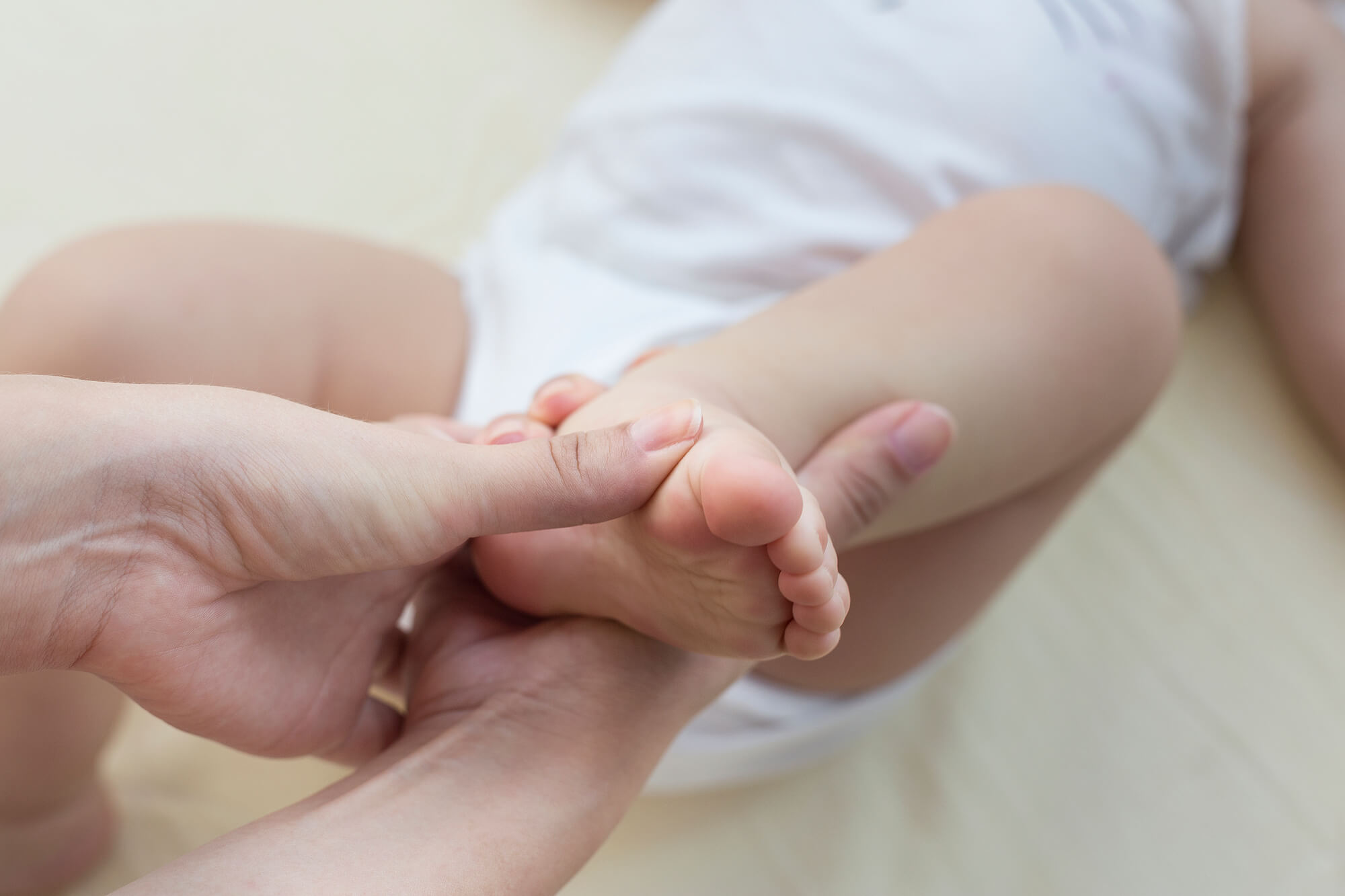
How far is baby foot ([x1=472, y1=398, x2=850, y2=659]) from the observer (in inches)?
16.4

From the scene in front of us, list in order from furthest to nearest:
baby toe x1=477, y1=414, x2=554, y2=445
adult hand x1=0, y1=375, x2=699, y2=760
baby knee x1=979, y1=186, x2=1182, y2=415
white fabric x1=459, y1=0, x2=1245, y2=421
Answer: white fabric x1=459, y1=0, x2=1245, y2=421
baby knee x1=979, y1=186, x2=1182, y2=415
baby toe x1=477, y1=414, x2=554, y2=445
adult hand x1=0, y1=375, x2=699, y2=760

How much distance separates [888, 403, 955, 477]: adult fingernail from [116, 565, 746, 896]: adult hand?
6.2 inches

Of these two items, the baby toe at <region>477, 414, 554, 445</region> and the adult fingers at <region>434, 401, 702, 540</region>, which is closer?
the adult fingers at <region>434, 401, 702, 540</region>

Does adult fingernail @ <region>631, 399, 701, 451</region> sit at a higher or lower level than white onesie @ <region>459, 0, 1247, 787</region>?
higher

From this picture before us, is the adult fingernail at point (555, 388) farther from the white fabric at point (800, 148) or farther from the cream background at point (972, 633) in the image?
the cream background at point (972, 633)

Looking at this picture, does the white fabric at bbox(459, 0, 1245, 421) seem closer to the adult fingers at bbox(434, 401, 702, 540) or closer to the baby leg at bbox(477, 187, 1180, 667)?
the baby leg at bbox(477, 187, 1180, 667)

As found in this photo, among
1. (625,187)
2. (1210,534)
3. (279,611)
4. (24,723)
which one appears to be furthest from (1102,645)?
(24,723)

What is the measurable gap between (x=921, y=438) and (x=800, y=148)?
1.04 feet

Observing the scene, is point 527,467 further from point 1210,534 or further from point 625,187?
point 1210,534

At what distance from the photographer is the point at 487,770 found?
Result: 0.50 meters

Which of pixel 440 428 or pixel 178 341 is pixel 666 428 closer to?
pixel 440 428

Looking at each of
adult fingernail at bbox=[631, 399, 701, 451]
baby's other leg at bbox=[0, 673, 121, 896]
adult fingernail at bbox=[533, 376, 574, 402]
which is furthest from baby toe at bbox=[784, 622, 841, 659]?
baby's other leg at bbox=[0, 673, 121, 896]

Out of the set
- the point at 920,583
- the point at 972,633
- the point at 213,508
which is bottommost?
the point at 972,633

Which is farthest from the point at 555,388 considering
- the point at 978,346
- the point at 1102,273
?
the point at 1102,273
